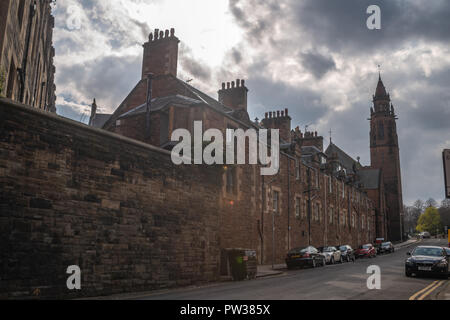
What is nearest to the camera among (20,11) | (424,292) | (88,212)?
(424,292)

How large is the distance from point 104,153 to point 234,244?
11663 millimetres

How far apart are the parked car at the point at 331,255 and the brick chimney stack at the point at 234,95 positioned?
538 inches

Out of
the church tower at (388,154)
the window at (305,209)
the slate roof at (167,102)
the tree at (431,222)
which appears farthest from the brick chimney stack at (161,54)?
the tree at (431,222)

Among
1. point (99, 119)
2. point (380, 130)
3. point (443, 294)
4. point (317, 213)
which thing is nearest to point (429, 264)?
point (443, 294)

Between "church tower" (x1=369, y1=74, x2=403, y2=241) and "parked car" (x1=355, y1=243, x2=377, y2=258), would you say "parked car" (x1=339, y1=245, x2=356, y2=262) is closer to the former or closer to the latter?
"parked car" (x1=355, y1=243, x2=377, y2=258)

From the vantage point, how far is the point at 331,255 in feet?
96.8

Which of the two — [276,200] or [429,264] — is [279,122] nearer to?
[276,200]

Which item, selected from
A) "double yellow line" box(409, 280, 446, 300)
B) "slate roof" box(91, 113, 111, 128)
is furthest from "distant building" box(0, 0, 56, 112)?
"slate roof" box(91, 113, 111, 128)

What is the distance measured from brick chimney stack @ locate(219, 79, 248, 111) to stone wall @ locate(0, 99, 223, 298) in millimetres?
18025

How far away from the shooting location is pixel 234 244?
74.1ft

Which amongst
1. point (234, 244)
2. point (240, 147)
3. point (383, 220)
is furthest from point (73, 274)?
point (383, 220)

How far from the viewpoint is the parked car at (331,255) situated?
29070mm

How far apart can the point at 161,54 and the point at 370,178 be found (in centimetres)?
5776
